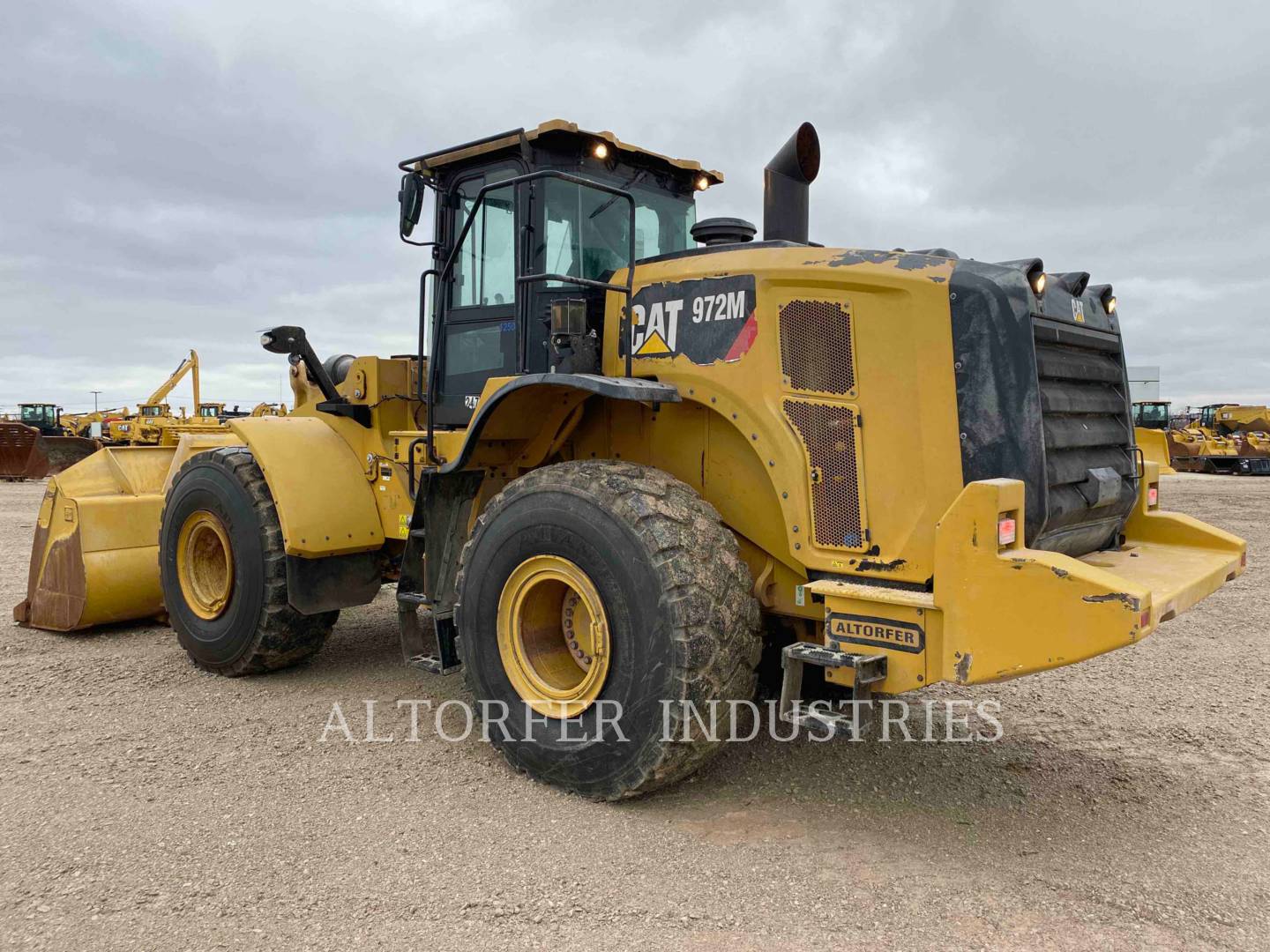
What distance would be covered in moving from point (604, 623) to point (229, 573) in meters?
2.95

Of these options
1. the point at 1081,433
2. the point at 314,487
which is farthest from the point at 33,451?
the point at 1081,433

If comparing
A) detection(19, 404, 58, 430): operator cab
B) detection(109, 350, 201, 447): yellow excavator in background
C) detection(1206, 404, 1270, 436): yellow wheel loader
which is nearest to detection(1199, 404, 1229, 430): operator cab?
detection(1206, 404, 1270, 436): yellow wheel loader

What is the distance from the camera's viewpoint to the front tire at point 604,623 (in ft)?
11.9

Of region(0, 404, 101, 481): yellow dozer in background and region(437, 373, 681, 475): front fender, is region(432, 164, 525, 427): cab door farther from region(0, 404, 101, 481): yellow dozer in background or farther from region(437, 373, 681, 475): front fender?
region(0, 404, 101, 481): yellow dozer in background

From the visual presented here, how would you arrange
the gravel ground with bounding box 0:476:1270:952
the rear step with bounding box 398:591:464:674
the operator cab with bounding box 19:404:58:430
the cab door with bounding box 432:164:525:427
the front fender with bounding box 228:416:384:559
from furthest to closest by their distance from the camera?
the operator cab with bounding box 19:404:58:430 → the front fender with bounding box 228:416:384:559 → the cab door with bounding box 432:164:525:427 → the rear step with bounding box 398:591:464:674 → the gravel ground with bounding box 0:476:1270:952

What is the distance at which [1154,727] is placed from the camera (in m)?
5.02

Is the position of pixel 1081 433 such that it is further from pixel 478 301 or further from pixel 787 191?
pixel 478 301

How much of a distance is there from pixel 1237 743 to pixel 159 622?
6885mm

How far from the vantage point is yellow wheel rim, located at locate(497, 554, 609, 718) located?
3986mm

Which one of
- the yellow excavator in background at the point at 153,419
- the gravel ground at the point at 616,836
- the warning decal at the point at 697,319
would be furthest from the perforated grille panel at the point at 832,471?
the yellow excavator in background at the point at 153,419

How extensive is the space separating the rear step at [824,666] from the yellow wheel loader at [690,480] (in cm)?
1

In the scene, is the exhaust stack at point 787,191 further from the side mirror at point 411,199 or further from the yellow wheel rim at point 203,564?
the yellow wheel rim at point 203,564

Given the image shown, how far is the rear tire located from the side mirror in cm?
175

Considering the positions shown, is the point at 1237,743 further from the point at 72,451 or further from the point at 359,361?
the point at 72,451
